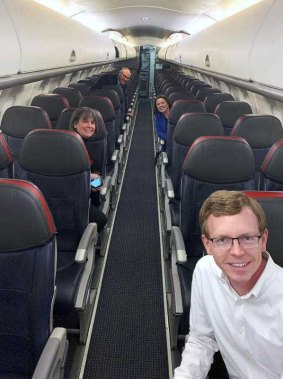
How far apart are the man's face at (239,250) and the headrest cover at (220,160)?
1.22m

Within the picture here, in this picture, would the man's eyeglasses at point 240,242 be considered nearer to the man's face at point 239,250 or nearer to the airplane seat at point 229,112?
the man's face at point 239,250

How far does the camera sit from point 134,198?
5500 mm

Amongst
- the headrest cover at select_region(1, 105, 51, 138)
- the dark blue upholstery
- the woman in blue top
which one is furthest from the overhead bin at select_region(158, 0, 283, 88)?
the headrest cover at select_region(1, 105, 51, 138)

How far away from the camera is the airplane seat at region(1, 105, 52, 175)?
3.76 metres

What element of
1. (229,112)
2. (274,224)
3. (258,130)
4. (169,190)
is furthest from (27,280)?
(229,112)

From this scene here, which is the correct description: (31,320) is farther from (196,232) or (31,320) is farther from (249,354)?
(196,232)

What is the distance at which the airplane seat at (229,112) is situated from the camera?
491 centimetres

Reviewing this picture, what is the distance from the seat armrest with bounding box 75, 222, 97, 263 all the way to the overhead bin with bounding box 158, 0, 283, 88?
2419 millimetres

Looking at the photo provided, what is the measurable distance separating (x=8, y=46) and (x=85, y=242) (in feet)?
8.18

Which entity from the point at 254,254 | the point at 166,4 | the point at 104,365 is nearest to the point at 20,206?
the point at 254,254

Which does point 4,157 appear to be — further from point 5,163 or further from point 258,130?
point 258,130

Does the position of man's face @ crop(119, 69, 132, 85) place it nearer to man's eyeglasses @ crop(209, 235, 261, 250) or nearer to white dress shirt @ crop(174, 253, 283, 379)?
white dress shirt @ crop(174, 253, 283, 379)

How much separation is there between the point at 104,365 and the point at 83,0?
7883mm

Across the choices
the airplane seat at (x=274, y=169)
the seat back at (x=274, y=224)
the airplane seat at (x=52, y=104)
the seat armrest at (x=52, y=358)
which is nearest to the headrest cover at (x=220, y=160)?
the airplane seat at (x=274, y=169)
